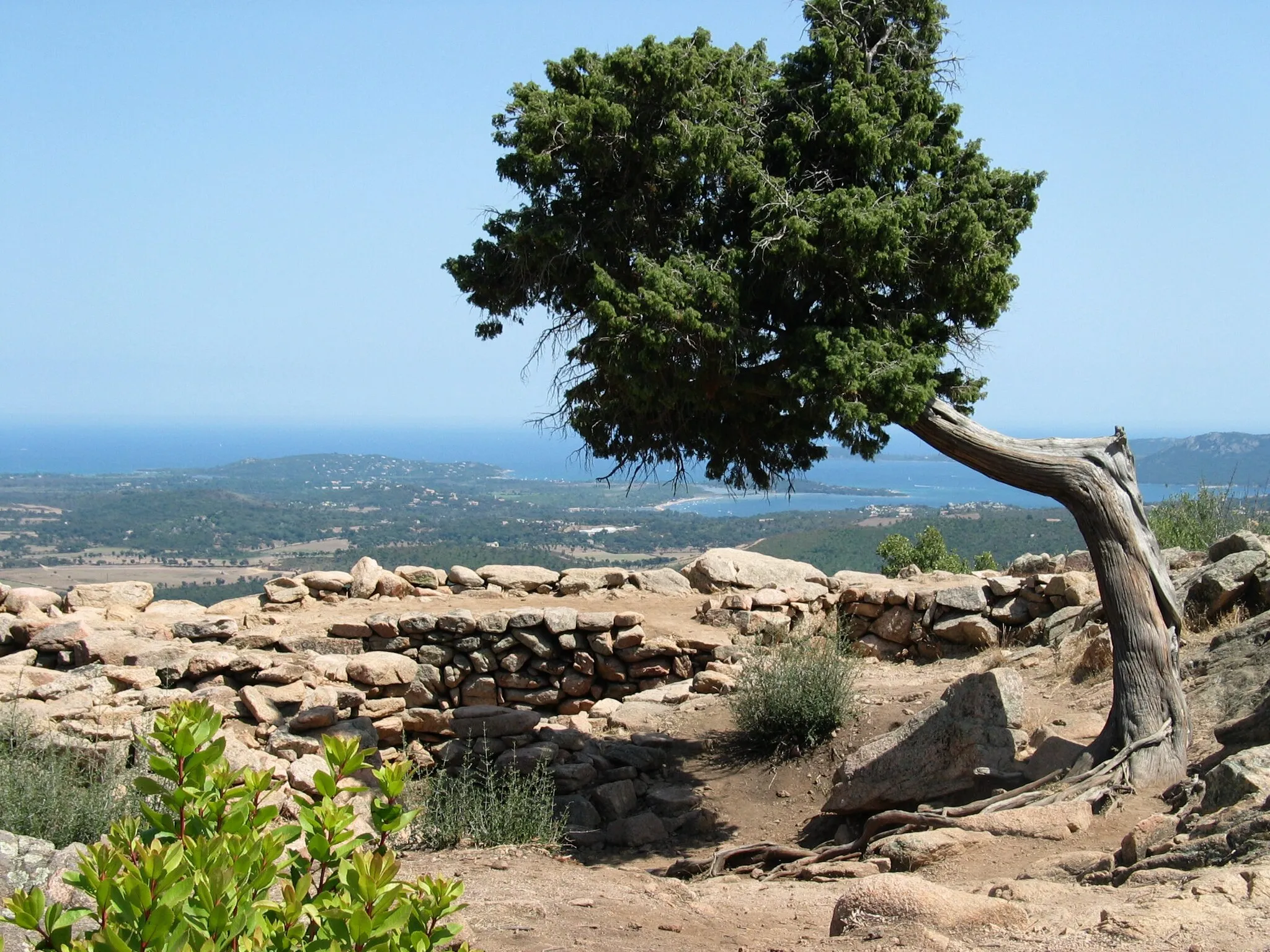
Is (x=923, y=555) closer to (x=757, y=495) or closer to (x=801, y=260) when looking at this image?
(x=757, y=495)

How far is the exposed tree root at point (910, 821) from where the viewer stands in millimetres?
7574

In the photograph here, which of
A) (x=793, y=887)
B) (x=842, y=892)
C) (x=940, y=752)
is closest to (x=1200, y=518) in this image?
(x=940, y=752)

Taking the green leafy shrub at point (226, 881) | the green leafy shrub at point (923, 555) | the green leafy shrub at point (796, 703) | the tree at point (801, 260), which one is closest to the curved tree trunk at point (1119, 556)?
the tree at point (801, 260)

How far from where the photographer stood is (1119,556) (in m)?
8.34

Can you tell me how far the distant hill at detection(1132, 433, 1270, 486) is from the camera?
1891 inches

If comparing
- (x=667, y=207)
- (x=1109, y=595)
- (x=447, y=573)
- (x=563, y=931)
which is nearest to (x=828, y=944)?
(x=563, y=931)

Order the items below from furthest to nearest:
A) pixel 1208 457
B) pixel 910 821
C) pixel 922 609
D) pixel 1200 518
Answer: pixel 1208 457, pixel 1200 518, pixel 922 609, pixel 910 821

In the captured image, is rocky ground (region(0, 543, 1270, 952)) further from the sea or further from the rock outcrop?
the sea

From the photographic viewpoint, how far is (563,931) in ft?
18.6

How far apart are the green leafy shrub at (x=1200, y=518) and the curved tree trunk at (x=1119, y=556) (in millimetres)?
8569

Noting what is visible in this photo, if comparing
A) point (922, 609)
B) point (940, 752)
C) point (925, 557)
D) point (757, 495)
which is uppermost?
point (757, 495)

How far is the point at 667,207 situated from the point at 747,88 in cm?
123

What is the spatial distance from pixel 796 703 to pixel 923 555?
957 centimetres

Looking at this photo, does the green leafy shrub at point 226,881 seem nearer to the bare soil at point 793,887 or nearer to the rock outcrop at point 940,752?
the bare soil at point 793,887
